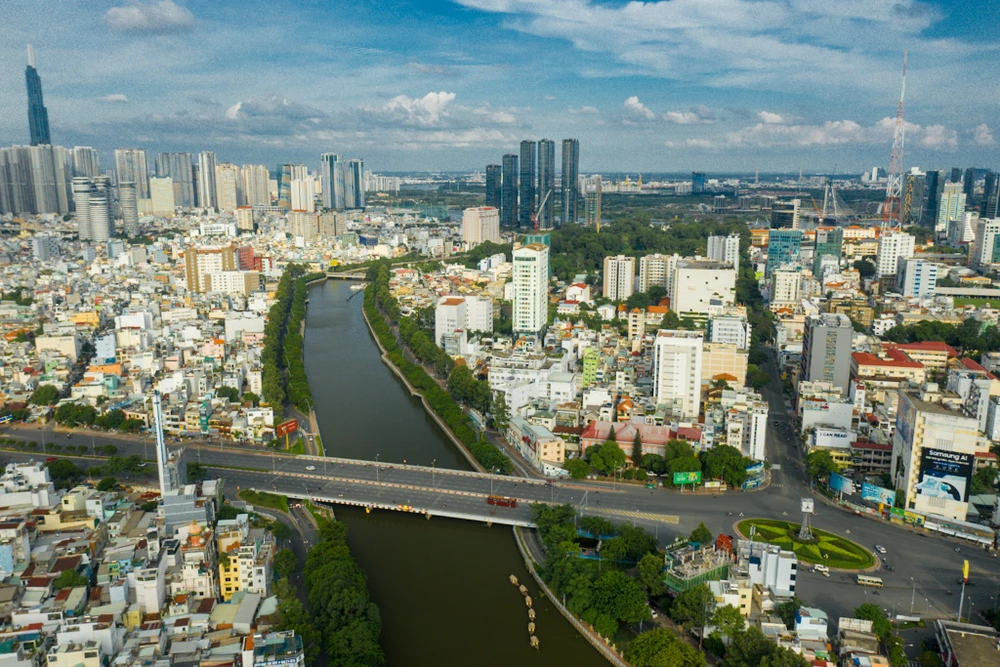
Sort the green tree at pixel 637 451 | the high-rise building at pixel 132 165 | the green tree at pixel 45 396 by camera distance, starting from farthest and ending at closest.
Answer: the high-rise building at pixel 132 165 < the green tree at pixel 45 396 < the green tree at pixel 637 451

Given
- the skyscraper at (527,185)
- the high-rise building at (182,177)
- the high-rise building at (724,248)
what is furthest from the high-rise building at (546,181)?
the high-rise building at (182,177)

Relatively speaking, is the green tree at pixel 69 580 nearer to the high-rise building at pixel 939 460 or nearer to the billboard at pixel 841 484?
the billboard at pixel 841 484

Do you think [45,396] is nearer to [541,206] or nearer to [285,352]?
[285,352]

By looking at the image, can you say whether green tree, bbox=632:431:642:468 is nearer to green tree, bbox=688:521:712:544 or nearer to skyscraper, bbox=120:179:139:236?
green tree, bbox=688:521:712:544

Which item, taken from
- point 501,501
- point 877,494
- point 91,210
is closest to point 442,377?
point 501,501

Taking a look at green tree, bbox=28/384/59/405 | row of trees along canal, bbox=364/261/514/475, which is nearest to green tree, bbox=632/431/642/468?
row of trees along canal, bbox=364/261/514/475

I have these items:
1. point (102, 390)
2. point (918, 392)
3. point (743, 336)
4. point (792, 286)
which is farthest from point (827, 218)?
point (102, 390)

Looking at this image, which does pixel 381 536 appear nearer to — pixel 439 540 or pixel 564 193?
pixel 439 540
